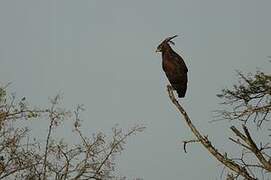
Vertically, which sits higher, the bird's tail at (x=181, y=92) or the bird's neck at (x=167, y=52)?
the bird's neck at (x=167, y=52)

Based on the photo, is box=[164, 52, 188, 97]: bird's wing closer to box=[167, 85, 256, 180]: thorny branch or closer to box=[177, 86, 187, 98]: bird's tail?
box=[177, 86, 187, 98]: bird's tail

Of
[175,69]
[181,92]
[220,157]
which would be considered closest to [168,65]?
[175,69]

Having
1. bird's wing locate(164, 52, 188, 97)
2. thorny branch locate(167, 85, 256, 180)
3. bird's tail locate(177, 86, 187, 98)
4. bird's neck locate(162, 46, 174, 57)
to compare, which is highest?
bird's neck locate(162, 46, 174, 57)

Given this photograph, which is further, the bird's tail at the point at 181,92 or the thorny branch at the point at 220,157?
the bird's tail at the point at 181,92

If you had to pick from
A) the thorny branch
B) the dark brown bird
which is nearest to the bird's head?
the dark brown bird

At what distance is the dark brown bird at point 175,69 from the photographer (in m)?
8.11

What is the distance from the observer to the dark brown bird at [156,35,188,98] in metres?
8.11

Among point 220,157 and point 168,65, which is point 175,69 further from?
point 220,157

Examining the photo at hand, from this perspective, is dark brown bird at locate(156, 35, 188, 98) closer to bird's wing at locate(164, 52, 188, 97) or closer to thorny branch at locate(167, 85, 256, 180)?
bird's wing at locate(164, 52, 188, 97)

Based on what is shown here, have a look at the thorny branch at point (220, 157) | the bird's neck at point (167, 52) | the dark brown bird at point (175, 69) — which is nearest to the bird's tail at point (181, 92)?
the dark brown bird at point (175, 69)

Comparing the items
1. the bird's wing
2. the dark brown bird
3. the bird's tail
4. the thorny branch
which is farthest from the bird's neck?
the thorny branch

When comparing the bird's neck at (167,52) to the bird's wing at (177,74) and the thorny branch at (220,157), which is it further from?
the thorny branch at (220,157)

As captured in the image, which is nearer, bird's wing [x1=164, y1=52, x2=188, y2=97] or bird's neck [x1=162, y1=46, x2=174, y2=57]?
bird's neck [x1=162, y1=46, x2=174, y2=57]

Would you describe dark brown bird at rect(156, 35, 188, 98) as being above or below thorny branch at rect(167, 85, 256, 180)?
above
